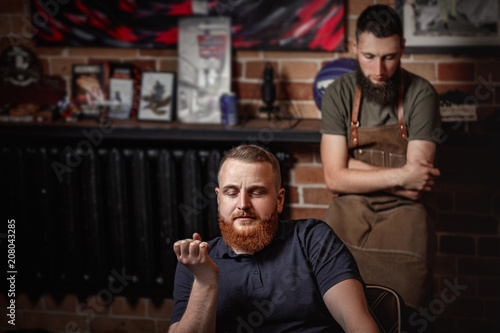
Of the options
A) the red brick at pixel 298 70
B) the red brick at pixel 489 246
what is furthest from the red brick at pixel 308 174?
the red brick at pixel 489 246

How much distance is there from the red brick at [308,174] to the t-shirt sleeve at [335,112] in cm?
59

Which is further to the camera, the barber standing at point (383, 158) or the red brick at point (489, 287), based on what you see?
the red brick at point (489, 287)

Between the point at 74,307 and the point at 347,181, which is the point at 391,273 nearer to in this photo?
the point at 347,181

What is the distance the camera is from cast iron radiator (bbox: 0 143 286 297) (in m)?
2.89

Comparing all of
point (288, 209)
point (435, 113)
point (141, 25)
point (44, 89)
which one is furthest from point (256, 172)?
point (44, 89)

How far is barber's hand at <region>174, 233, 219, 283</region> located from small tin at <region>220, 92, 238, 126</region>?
131 centimetres

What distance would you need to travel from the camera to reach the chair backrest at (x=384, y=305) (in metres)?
1.78

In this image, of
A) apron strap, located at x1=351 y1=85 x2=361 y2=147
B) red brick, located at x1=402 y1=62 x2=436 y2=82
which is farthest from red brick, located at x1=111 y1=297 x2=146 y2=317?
red brick, located at x1=402 y1=62 x2=436 y2=82

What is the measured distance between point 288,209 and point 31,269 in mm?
1525

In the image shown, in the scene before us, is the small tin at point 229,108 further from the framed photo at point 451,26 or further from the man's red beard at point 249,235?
the man's red beard at point 249,235

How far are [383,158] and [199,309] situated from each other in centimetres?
119

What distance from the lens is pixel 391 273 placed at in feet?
7.10

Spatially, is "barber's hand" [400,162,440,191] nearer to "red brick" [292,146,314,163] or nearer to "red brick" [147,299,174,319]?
"red brick" [292,146,314,163]

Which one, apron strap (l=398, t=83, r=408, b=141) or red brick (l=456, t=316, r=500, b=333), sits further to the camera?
red brick (l=456, t=316, r=500, b=333)
